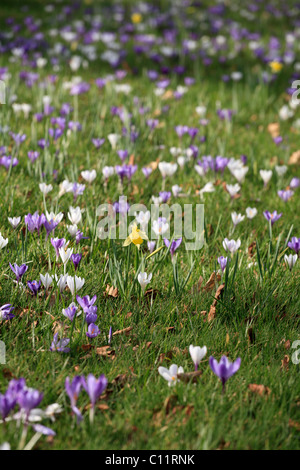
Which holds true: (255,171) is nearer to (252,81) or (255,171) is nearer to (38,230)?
(38,230)

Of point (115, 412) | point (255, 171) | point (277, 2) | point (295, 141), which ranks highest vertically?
point (277, 2)

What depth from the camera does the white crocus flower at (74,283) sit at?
241 centimetres

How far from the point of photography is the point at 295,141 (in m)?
5.25

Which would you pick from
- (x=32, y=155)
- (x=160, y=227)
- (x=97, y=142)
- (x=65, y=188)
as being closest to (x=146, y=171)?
(x=97, y=142)

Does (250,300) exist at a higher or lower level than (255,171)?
lower

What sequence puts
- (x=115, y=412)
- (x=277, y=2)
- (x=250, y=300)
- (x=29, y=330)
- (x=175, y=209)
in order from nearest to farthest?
(x=115, y=412) → (x=29, y=330) → (x=250, y=300) → (x=175, y=209) → (x=277, y=2)

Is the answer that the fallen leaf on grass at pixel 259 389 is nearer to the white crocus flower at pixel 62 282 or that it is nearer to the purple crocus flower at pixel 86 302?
the purple crocus flower at pixel 86 302

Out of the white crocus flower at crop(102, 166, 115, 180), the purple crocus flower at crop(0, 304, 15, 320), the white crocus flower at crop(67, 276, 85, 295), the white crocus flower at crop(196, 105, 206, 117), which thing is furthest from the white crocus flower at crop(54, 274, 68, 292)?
the white crocus flower at crop(196, 105, 206, 117)

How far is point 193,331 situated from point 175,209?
128cm

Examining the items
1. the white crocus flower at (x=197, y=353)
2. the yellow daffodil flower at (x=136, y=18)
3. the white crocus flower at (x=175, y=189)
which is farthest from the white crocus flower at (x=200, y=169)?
the yellow daffodil flower at (x=136, y=18)

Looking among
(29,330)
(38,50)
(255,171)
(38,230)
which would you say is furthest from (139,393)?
(38,50)

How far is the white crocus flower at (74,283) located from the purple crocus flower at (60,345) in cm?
28

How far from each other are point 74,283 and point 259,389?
100 centimetres

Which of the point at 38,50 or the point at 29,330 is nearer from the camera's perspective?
the point at 29,330
